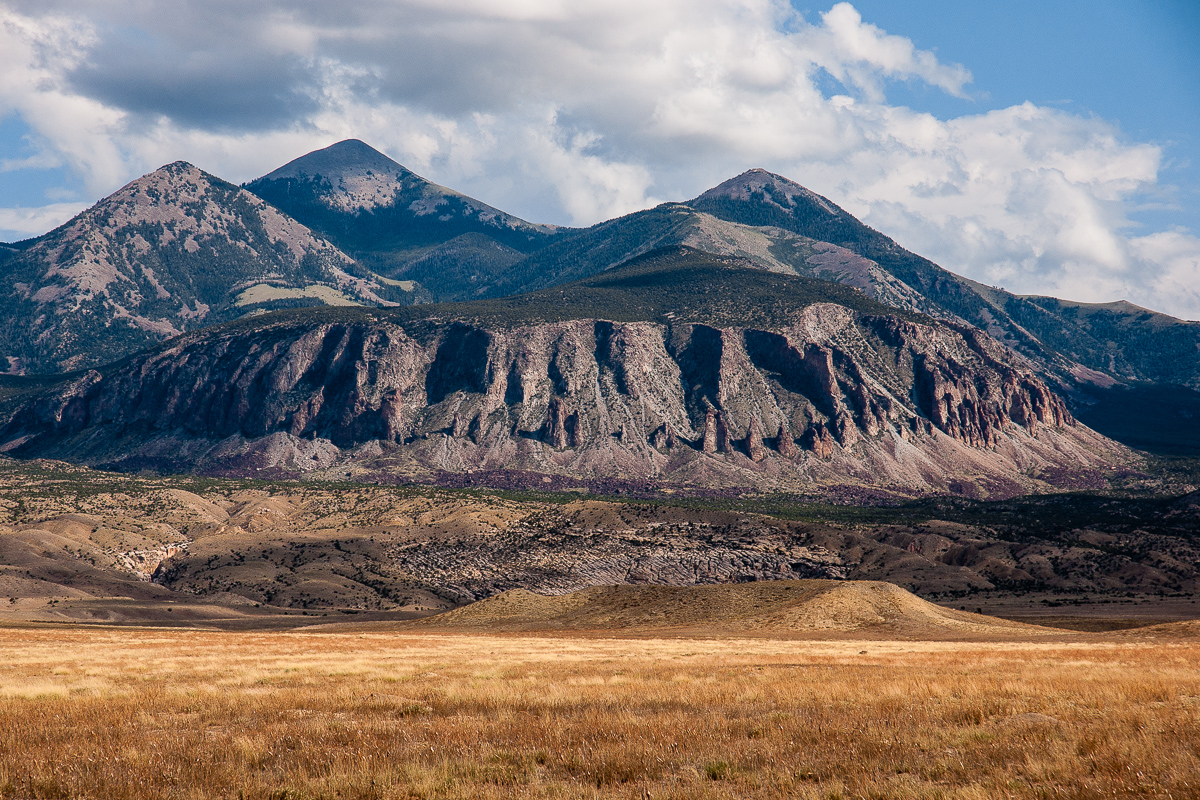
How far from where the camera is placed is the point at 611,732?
18.8 m

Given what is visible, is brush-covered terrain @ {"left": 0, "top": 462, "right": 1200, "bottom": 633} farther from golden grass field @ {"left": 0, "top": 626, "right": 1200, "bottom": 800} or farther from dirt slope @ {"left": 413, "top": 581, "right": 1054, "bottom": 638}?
golden grass field @ {"left": 0, "top": 626, "right": 1200, "bottom": 800}

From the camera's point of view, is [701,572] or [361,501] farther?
[361,501]

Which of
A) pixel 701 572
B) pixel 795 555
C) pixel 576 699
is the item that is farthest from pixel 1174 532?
pixel 576 699

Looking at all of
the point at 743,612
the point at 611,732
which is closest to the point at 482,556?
the point at 743,612

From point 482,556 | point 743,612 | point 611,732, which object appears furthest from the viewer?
point 482,556

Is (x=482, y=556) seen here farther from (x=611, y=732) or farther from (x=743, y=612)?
(x=611, y=732)

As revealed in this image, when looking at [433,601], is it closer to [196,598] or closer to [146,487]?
[196,598]

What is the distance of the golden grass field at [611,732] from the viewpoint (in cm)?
1469

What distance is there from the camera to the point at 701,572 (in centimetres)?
14488

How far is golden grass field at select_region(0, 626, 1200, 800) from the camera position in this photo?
14.7m

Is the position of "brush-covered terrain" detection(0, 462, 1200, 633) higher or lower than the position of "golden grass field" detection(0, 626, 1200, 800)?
lower

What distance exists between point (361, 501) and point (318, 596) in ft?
220

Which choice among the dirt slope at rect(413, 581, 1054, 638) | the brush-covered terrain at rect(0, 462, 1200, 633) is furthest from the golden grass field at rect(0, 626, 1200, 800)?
the brush-covered terrain at rect(0, 462, 1200, 633)

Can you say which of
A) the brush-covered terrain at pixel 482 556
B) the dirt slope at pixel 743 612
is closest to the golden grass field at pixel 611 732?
the dirt slope at pixel 743 612
